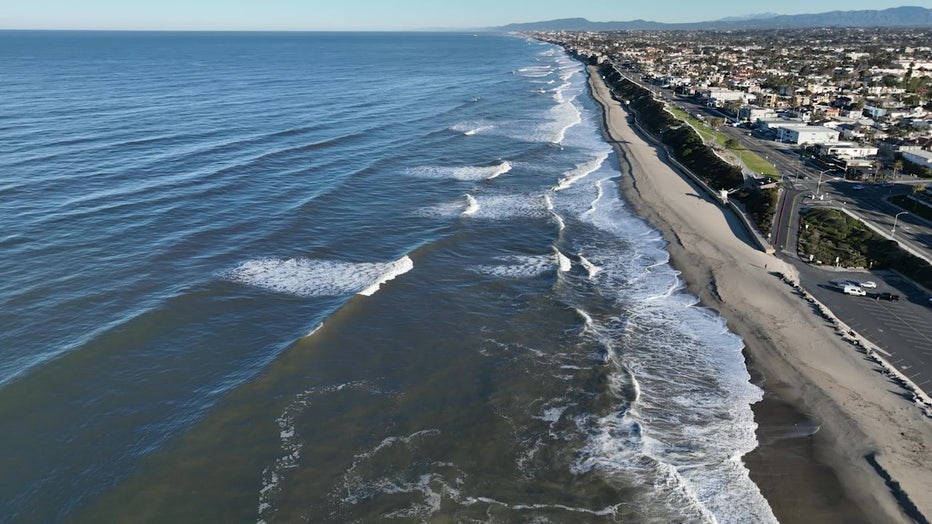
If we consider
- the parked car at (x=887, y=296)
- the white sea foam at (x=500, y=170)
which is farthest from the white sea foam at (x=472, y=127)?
the parked car at (x=887, y=296)

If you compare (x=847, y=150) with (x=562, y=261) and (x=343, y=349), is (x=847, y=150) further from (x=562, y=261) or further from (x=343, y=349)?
(x=343, y=349)

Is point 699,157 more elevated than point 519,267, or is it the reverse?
point 699,157

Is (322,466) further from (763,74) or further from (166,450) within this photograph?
(763,74)

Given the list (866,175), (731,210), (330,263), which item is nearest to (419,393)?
(330,263)

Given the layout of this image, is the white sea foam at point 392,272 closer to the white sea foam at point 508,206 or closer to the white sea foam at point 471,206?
the white sea foam at point 471,206

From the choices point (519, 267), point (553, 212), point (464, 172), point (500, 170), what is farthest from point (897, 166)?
point (519, 267)

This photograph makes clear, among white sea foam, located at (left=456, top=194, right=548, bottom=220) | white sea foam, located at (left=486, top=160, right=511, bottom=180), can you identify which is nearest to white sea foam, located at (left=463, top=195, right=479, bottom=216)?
white sea foam, located at (left=456, top=194, right=548, bottom=220)
